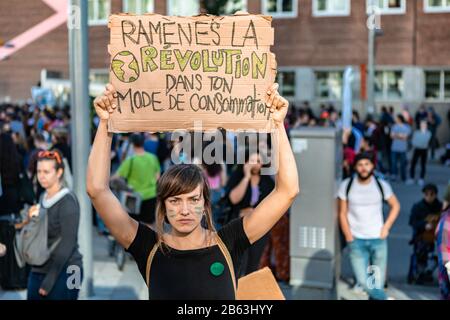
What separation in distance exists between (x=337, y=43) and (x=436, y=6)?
391 cm

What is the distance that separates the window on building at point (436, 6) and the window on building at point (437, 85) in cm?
232

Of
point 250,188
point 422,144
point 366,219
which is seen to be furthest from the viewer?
point 422,144

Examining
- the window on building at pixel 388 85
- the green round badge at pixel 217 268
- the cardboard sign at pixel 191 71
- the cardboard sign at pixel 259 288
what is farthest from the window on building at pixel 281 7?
the green round badge at pixel 217 268

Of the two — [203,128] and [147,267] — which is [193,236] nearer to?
[147,267]

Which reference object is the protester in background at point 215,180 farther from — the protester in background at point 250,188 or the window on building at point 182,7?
the window on building at point 182,7

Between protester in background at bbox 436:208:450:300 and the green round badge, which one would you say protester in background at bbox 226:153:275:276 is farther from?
the green round badge

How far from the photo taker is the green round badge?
103 inches

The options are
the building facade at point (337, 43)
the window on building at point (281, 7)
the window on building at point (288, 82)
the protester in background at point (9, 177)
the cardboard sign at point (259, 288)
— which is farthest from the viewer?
the window on building at point (288, 82)

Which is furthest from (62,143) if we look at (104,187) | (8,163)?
(104,187)

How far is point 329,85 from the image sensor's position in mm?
28672

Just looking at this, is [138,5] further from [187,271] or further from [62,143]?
[187,271]

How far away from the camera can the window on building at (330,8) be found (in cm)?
2812

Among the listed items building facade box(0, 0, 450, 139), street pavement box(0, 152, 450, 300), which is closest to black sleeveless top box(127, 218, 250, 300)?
street pavement box(0, 152, 450, 300)
